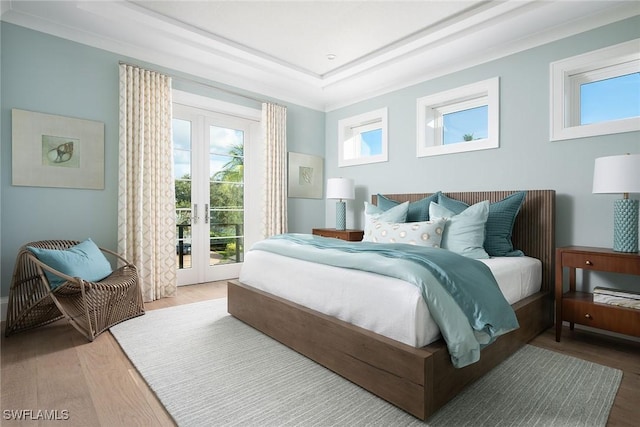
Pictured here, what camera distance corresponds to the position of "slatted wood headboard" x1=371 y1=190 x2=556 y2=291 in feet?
9.49

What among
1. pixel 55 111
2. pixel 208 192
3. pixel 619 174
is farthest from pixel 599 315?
pixel 55 111

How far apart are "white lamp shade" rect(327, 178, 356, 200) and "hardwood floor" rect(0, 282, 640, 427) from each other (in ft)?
8.51

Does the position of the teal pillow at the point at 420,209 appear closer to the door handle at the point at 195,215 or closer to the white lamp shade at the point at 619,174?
the white lamp shade at the point at 619,174

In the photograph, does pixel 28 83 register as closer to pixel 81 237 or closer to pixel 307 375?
pixel 81 237

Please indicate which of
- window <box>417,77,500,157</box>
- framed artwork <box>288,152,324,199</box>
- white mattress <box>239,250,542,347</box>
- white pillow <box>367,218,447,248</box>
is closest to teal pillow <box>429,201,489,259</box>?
white pillow <box>367,218,447,248</box>

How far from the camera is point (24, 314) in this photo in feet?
8.10

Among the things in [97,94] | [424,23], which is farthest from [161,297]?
[424,23]

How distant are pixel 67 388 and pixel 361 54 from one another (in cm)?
382

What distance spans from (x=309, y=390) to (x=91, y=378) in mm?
1249

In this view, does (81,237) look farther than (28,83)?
Yes

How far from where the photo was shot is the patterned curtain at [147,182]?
3346mm

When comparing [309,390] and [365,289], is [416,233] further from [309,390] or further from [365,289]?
[309,390]

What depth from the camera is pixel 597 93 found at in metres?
2.88

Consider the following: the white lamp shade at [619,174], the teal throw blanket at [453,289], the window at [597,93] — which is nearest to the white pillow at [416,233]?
the teal throw blanket at [453,289]
